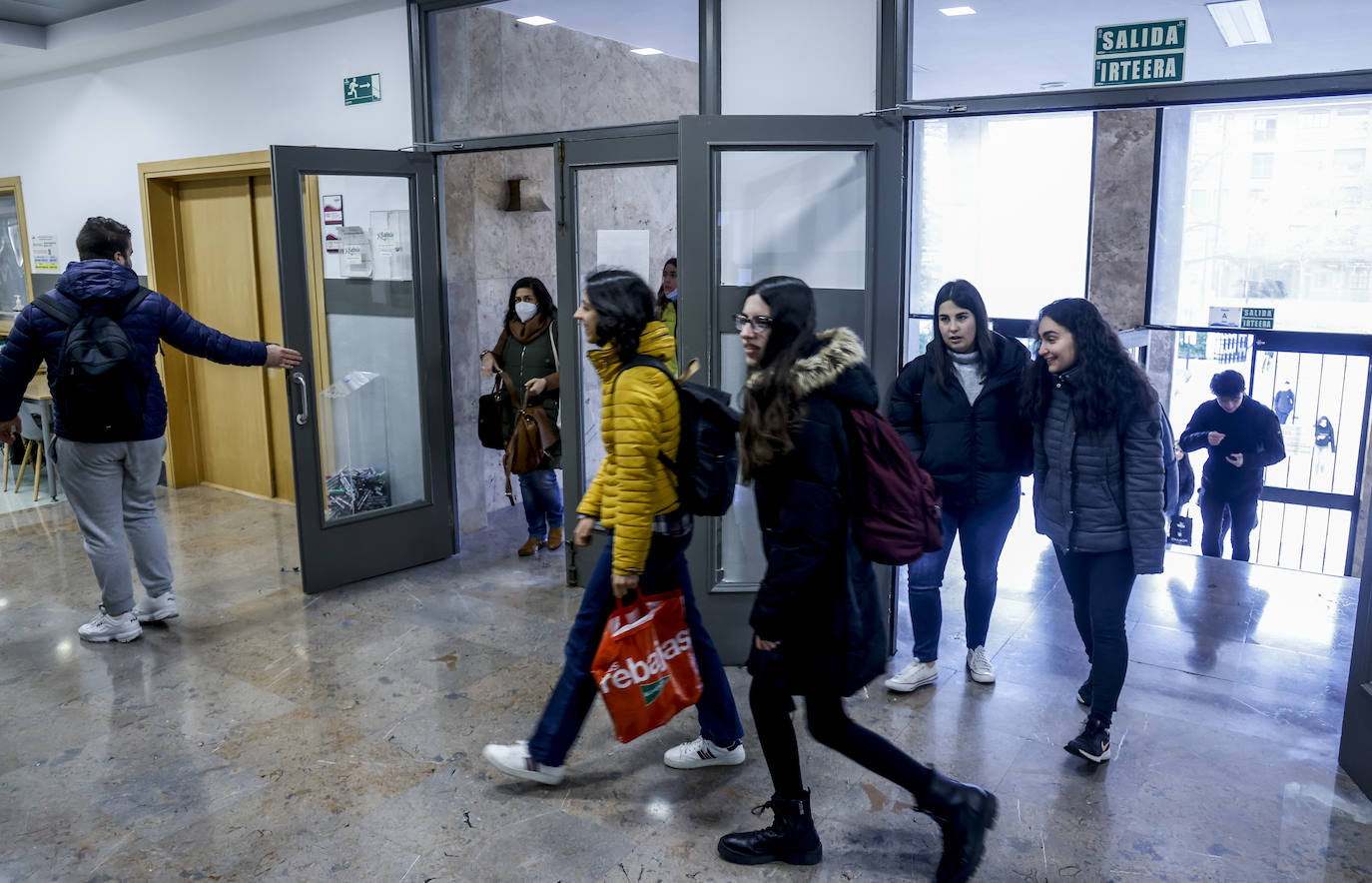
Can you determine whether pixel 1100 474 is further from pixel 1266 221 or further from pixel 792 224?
pixel 1266 221

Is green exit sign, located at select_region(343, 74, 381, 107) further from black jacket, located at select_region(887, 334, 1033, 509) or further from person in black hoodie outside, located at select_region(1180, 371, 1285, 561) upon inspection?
person in black hoodie outside, located at select_region(1180, 371, 1285, 561)

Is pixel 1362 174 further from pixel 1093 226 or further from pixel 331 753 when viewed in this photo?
pixel 331 753

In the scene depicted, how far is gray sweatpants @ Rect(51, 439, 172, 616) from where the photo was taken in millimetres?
3848

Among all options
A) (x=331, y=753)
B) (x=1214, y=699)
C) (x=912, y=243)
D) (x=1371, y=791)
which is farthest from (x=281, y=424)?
(x=1371, y=791)

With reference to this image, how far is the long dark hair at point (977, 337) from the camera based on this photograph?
324 centimetres

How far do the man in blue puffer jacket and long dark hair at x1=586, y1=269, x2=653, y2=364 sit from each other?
7.09 feet

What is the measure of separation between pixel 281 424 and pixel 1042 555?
15.2ft

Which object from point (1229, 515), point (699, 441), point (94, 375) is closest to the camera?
point (699, 441)

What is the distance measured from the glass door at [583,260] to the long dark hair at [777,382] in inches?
67.1

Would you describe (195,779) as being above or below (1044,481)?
below

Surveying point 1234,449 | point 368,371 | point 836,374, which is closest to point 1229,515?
point 1234,449

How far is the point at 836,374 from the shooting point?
224 centimetres

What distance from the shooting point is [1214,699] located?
345 centimetres

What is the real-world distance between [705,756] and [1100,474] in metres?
1.45
